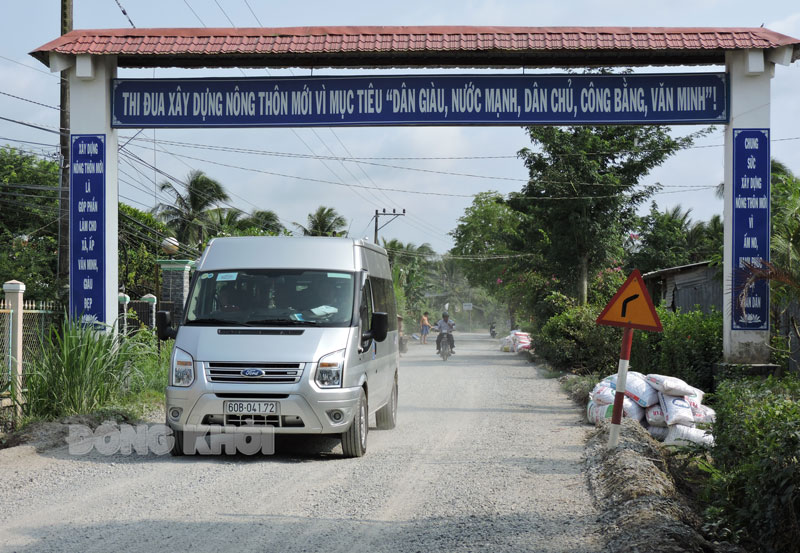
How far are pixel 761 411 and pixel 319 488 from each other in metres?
3.81

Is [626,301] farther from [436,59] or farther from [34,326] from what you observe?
[34,326]

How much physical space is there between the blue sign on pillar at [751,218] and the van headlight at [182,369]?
26.0 feet

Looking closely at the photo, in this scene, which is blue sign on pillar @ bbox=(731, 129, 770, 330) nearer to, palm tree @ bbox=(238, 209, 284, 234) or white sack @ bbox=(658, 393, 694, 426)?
white sack @ bbox=(658, 393, 694, 426)

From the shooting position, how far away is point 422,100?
13461mm

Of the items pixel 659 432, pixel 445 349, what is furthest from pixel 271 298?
pixel 445 349

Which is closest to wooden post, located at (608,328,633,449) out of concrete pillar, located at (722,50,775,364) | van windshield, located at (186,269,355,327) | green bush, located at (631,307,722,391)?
van windshield, located at (186,269,355,327)

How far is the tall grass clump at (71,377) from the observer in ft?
37.3

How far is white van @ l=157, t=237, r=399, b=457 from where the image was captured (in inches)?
348

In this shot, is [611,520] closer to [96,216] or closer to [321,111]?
[321,111]

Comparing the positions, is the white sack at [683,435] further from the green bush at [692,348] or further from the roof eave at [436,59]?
the roof eave at [436,59]

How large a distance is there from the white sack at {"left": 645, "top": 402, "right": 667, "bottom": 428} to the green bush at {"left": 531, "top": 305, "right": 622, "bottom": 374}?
30.6 ft

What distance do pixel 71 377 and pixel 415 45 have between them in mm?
6909

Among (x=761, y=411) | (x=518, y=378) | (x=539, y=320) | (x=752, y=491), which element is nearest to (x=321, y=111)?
(x=761, y=411)

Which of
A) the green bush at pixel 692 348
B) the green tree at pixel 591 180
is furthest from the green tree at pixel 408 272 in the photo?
the green bush at pixel 692 348
